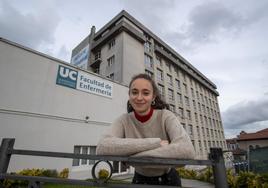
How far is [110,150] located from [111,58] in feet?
58.5

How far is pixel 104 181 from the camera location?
894 mm

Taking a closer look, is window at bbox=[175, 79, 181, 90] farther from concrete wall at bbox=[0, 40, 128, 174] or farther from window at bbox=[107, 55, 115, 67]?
concrete wall at bbox=[0, 40, 128, 174]

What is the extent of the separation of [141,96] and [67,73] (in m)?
9.07

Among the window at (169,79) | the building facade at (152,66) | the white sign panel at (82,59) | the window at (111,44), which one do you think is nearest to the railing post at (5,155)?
the building facade at (152,66)

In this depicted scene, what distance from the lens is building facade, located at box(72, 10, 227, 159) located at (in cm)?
1744

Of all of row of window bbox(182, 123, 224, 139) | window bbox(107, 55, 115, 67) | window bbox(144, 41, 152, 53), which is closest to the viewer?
window bbox(107, 55, 115, 67)

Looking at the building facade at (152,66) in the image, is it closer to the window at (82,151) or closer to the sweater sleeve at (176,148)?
the window at (82,151)

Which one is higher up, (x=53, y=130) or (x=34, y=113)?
(x=34, y=113)

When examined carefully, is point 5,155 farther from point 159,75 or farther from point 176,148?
point 159,75

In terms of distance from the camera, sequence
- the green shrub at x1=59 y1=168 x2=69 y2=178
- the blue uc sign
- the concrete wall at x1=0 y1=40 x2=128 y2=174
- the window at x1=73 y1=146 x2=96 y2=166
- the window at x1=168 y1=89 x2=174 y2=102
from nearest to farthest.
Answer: the concrete wall at x1=0 y1=40 x2=128 y2=174 < the green shrub at x1=59 y1=168 x2=69 y2=178 < the window at x1=73 y1=146 x2=96 y2=166 < the blue uc sign < the window at x1=168 y1=89 x2=174 y2=102

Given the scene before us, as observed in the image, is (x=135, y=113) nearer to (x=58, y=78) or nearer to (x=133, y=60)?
(x=58, y=78)

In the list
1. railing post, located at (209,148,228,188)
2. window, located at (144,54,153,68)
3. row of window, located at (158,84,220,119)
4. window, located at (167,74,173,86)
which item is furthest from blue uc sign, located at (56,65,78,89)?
window, located at (167,74,173,86)

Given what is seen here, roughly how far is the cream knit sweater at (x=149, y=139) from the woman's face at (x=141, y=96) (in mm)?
110

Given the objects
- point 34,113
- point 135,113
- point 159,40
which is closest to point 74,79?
point 34,113
